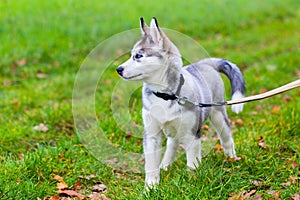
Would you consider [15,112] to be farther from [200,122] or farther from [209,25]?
[209,25]

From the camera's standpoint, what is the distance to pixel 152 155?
402 cm

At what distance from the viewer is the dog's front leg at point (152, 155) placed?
13.2 feet

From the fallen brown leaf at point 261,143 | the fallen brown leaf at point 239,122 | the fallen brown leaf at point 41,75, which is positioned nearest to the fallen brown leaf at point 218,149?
the fallen brown leaf at point 261,143

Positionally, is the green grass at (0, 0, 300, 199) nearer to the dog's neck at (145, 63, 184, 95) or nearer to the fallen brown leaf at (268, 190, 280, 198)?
the fallen brown leaf at (268, 190, 280, 198)

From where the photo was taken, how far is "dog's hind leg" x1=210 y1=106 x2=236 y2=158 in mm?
Result: 4501

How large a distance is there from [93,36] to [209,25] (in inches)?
134

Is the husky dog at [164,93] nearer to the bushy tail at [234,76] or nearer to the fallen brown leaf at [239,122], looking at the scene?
the bushy tail at [234,76]

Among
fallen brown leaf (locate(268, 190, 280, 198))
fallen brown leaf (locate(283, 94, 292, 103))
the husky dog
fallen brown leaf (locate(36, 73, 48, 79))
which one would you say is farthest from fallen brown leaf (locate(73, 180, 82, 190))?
fallen brown leaf (locate(36, 73, 48, 79))

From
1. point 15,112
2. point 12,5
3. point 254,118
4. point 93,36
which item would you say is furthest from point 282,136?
point 12,5

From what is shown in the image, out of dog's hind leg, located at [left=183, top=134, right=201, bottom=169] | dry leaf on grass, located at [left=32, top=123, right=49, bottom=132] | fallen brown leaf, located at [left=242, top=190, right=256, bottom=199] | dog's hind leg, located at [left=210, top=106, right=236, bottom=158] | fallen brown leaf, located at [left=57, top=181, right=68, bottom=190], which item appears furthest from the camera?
dry leaf on grass, located at [left=32, top=123, right=49, bottom=132]

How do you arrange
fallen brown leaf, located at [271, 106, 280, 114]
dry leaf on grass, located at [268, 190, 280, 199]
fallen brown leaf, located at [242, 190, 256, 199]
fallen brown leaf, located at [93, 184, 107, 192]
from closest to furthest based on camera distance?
1. fallen brown leaf, located at [242, 190, 256, 199]
2. dry leaf on grass, located at [268, 190, 280, 199]
3. fallen brown leaf, located at [93, 184, 107, 192]
4. fallen brown leaf, located at [271, 106, 280, 114]

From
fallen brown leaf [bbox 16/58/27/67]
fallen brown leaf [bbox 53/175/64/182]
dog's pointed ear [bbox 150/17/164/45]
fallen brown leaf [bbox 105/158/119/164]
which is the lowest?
fallen brown leaf [bbox 16/58/27/67]

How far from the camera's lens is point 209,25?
11.7m

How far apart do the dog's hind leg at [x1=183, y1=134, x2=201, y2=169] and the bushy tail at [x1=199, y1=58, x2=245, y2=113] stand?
55cm
